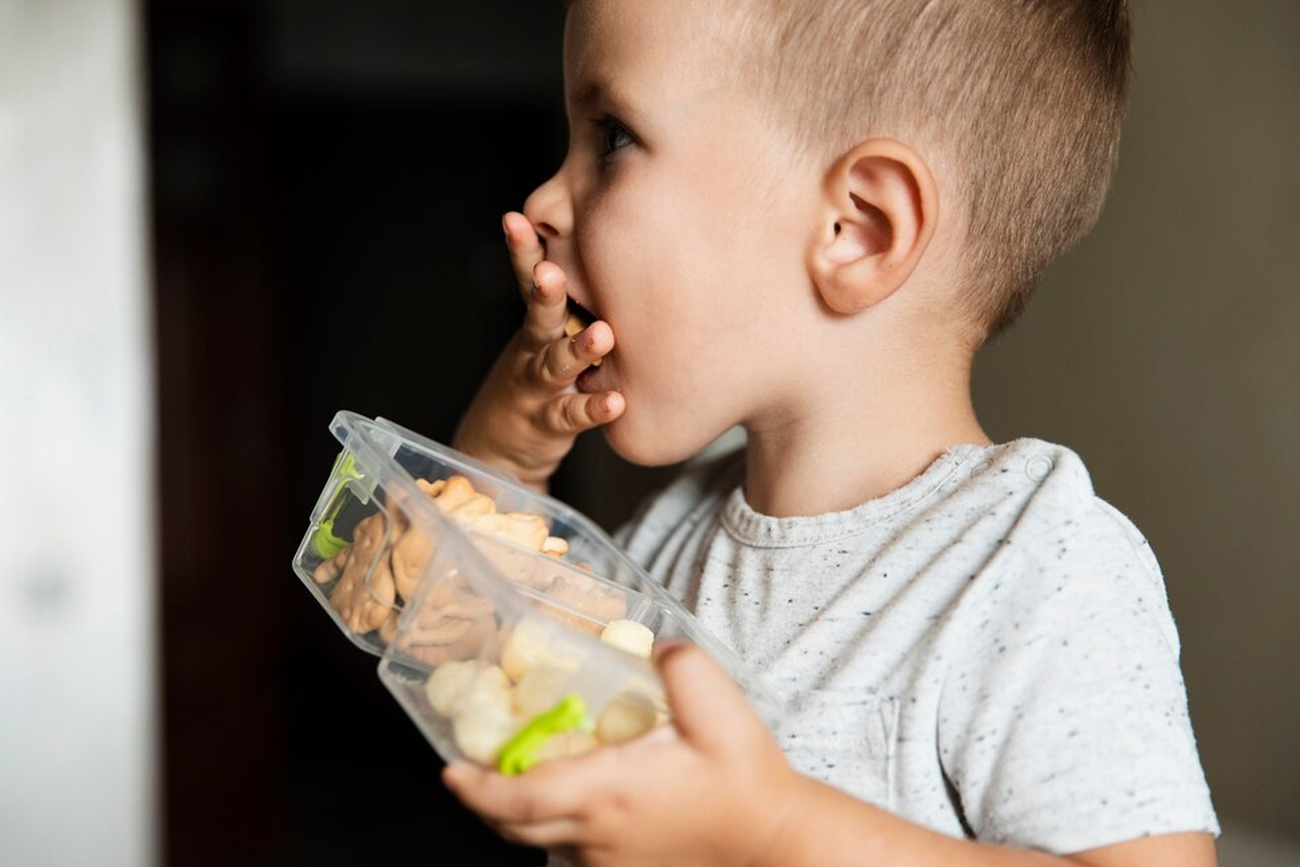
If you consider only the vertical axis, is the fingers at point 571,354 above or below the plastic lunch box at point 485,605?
above

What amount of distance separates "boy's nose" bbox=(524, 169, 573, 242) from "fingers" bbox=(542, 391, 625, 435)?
0.11m

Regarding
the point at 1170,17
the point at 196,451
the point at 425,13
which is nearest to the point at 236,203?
the point at 196,451

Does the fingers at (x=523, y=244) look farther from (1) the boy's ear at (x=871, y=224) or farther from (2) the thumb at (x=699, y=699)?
(2) the thumb at (x=699, y=699)

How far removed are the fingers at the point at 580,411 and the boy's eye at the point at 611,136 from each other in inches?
6.0

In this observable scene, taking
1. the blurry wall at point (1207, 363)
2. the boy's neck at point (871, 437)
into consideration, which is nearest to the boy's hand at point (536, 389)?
the boy's neck at point (871, 437)

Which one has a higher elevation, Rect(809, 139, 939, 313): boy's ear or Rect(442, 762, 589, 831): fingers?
Rect(809, 139, 939, 313): boy's ear

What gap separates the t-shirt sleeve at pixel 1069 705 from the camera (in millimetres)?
634

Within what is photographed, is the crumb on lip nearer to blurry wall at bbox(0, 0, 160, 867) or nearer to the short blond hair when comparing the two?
the short blond hair

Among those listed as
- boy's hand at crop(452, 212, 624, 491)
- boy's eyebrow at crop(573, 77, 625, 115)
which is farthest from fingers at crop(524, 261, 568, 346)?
boy's eyebrow at crop(573, 77, 625, 115)

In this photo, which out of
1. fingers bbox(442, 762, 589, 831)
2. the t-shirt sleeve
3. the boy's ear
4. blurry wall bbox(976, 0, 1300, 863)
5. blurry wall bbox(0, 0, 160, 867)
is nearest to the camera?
fingers bbox(442, 762, 589, 831)

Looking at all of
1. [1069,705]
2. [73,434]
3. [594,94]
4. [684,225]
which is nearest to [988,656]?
[1069,705]

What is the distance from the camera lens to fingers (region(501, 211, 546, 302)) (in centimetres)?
88

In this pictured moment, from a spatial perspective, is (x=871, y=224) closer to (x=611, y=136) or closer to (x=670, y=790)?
(x=611, y=136)

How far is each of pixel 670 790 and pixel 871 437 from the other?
34cm
